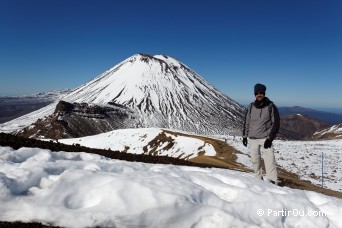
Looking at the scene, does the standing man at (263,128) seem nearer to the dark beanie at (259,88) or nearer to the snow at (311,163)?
the dark beanie at (259,88)

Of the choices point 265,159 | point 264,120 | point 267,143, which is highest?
point 264,120

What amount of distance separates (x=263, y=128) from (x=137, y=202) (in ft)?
23.2

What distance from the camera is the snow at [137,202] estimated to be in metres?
7.08

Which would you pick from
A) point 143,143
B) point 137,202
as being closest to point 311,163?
point 143,143

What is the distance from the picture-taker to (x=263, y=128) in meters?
12.9

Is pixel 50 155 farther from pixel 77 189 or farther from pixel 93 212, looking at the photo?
pixel 93 212

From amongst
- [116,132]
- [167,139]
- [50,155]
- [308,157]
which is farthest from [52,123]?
[50,155]

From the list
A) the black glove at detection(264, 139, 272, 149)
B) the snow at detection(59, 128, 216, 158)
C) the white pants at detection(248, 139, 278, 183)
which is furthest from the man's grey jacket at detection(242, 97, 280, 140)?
the snow at detection(59, 128, 216, 158)

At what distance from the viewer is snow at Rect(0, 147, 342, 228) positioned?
7.08m

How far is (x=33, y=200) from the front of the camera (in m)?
7.42

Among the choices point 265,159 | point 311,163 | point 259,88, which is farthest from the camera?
point 311,163

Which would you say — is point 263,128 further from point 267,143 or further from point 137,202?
point 137,202

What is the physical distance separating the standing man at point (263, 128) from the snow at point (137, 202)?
8.93ft

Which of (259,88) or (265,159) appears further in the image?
(265,159)
